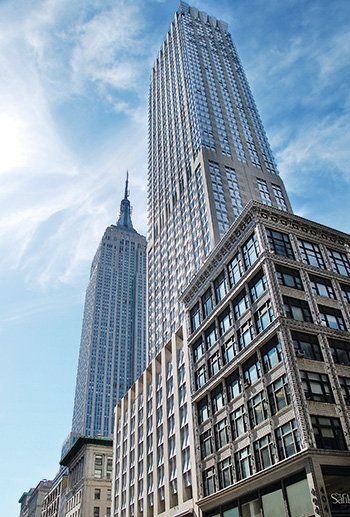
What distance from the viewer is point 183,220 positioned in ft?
337

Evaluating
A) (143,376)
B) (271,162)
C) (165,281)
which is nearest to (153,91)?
(271,162)

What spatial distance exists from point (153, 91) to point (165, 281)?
243 feet

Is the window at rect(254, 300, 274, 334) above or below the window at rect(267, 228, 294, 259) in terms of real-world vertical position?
below

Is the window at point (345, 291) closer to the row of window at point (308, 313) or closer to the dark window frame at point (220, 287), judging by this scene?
the row of window at point (308, 313)

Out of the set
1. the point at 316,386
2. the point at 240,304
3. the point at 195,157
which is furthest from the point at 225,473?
the point at 195,157

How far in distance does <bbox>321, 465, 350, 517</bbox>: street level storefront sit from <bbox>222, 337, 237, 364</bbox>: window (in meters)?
13.8

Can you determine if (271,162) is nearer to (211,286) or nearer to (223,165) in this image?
(223,165)

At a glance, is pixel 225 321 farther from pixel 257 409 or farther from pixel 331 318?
pixel 257 409

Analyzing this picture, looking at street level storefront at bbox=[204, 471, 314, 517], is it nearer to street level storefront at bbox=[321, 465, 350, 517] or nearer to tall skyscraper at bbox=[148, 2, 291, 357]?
street level storefront at bbox=[321, 465, 350, 517]

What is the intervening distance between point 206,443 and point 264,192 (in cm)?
6745

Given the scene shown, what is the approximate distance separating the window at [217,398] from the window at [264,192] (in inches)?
2331

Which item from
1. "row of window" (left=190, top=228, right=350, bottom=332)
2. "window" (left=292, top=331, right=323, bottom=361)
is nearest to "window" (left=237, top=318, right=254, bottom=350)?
"window" (left=292, top=331, right=323, bottom=361)

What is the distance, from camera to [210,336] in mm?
48719

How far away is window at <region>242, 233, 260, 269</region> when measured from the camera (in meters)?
43.4
